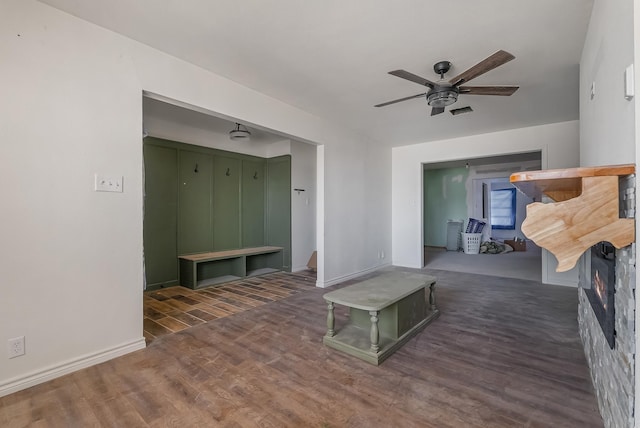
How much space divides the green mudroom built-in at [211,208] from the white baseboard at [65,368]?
82.9 inches

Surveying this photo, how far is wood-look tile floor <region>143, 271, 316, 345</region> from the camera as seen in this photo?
3047 millimetres

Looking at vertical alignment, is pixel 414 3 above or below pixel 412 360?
above

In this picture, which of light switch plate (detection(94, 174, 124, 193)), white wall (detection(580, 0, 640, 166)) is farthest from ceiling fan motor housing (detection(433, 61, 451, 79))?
light switch plate (detection(94, 174, 124, 193))

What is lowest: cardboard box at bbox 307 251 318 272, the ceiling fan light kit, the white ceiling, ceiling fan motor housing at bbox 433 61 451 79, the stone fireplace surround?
cardboard box at bbox 307 251 318 272

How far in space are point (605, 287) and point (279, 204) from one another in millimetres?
4881

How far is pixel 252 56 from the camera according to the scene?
266cm

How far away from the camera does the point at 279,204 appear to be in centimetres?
576

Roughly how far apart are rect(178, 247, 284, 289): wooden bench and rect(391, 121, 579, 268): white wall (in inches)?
101

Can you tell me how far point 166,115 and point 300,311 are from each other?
11.1 feet

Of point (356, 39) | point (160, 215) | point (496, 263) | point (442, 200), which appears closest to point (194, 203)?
point (160, 215)

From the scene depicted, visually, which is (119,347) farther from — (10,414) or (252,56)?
(252,56)

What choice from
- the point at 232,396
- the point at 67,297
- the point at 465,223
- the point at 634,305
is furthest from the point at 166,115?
the point at 465,223

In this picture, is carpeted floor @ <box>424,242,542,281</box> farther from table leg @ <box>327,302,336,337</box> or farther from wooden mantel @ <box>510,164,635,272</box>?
wooden mantel @ <box>510,164,635,272</box>

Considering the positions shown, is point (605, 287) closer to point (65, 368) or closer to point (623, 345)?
point (623, 345)
